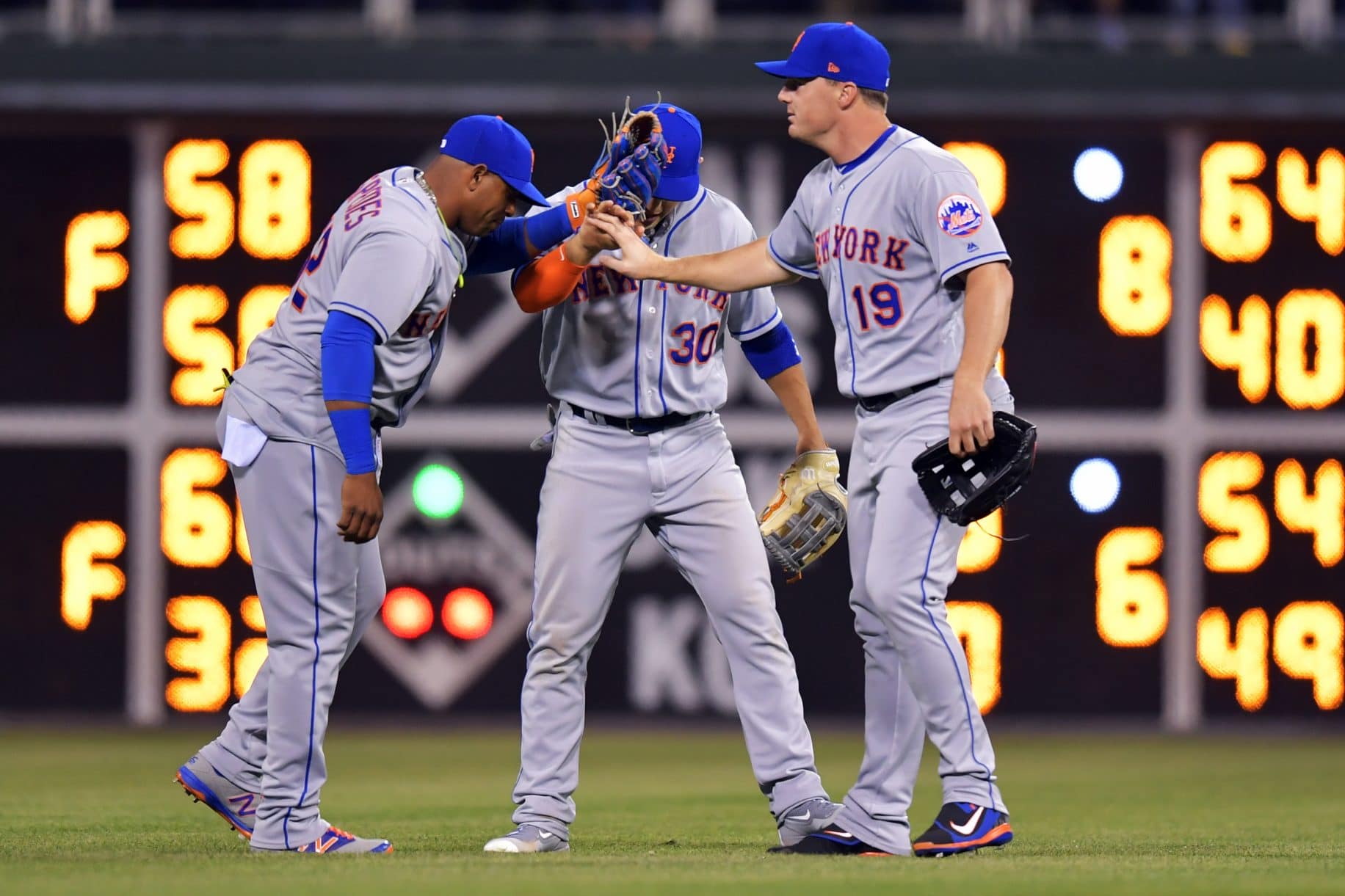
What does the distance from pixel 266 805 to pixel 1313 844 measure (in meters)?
2.58

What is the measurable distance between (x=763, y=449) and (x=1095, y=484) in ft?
4.65

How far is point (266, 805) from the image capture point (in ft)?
14.7

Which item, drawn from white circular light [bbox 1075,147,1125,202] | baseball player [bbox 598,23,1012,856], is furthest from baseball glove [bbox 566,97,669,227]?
white circular light [bbox 1075,147,1125,202]

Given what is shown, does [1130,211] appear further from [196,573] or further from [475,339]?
[196,573]

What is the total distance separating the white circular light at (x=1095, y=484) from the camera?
8.40 m

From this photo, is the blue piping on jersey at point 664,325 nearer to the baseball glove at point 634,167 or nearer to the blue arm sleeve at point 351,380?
the baseball glove at point 634,167

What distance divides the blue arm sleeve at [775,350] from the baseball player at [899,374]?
0.50 meters

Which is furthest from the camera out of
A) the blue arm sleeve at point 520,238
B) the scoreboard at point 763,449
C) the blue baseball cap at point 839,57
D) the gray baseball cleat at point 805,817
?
the scoreboard at point 763,449

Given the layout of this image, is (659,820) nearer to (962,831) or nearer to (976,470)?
(962,831)

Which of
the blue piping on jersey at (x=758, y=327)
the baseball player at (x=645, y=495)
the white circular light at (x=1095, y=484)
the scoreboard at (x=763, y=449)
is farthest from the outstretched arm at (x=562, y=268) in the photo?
the white circular light at (x=1095, y=484)

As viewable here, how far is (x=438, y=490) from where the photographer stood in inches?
335

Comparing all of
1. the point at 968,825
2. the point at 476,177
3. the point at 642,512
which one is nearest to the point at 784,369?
the point at 642,512

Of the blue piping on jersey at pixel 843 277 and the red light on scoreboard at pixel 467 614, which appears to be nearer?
the blue piping on jersey at pixel 843 277

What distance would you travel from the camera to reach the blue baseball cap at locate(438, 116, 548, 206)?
4660 mm
